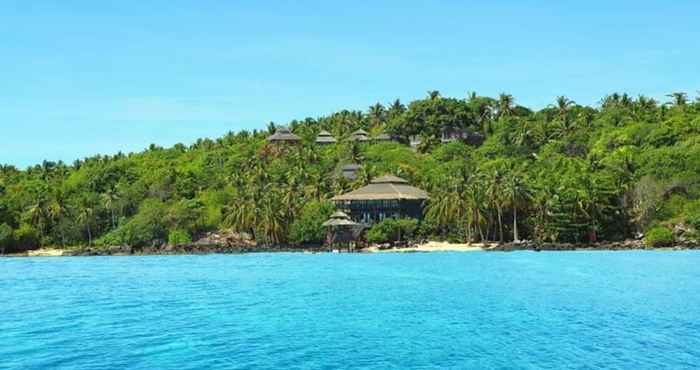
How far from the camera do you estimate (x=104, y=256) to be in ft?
260

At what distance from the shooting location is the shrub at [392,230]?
242ft

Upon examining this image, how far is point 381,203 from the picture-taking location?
77250 mm

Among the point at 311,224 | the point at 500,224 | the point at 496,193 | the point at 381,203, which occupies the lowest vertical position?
the point at 500,224

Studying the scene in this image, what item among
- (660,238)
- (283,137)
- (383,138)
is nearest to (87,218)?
(283,137)

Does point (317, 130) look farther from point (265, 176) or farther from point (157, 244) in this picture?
point (157, 244)

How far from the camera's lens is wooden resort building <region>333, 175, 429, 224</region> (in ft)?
251

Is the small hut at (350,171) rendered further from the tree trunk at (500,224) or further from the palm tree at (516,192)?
the palm tree at (516,192)

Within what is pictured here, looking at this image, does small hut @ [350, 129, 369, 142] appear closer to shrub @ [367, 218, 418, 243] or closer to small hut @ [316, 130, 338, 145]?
small hut @ [316, 130, 338, 145]

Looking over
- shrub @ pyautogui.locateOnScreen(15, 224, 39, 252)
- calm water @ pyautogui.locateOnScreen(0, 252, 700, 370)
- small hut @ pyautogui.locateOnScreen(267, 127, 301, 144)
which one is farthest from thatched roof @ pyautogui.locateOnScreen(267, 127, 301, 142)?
calm water @ pyautogui.locateOnScreen(0, 252, 700, 370)

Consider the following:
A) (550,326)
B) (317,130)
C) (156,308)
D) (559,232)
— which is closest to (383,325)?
(550,326)

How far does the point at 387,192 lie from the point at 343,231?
21.7 feet

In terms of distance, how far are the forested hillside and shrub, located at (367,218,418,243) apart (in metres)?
1.78

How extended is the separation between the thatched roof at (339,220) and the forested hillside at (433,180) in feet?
7.79

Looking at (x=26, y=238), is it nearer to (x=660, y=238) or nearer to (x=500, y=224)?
(x=500, y=224)
